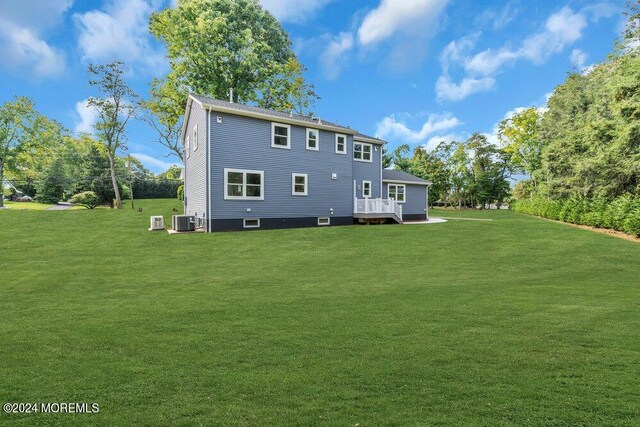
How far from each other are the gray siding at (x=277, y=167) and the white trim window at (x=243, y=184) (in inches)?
8.6

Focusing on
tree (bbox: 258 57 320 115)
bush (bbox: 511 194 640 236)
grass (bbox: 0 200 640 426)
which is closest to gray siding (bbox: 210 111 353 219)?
grass (bbox: 0 200 640 426)

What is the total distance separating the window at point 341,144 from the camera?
74.8 feet

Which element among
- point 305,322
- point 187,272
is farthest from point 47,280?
point 305,322

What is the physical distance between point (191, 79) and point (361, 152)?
57.0ft

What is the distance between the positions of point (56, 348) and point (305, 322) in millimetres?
3155

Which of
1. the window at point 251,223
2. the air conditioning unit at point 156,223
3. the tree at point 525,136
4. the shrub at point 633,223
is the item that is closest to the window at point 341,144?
the window at point 251,223

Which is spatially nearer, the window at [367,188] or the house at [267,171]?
the house at [267,171]

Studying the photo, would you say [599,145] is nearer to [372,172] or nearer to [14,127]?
[372,172]

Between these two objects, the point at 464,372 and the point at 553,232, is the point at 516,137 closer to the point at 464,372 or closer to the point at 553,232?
the point at 553,232

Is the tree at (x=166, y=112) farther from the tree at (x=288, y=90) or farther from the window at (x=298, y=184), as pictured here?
the window at (x=298, y=184)

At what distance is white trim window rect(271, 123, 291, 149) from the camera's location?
1973 centimetres

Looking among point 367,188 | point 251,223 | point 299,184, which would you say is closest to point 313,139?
point 299,184

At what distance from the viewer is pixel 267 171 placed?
19.5m

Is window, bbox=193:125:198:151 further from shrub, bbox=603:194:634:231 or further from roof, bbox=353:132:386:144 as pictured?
shrub, bbox=603:194:634:231
